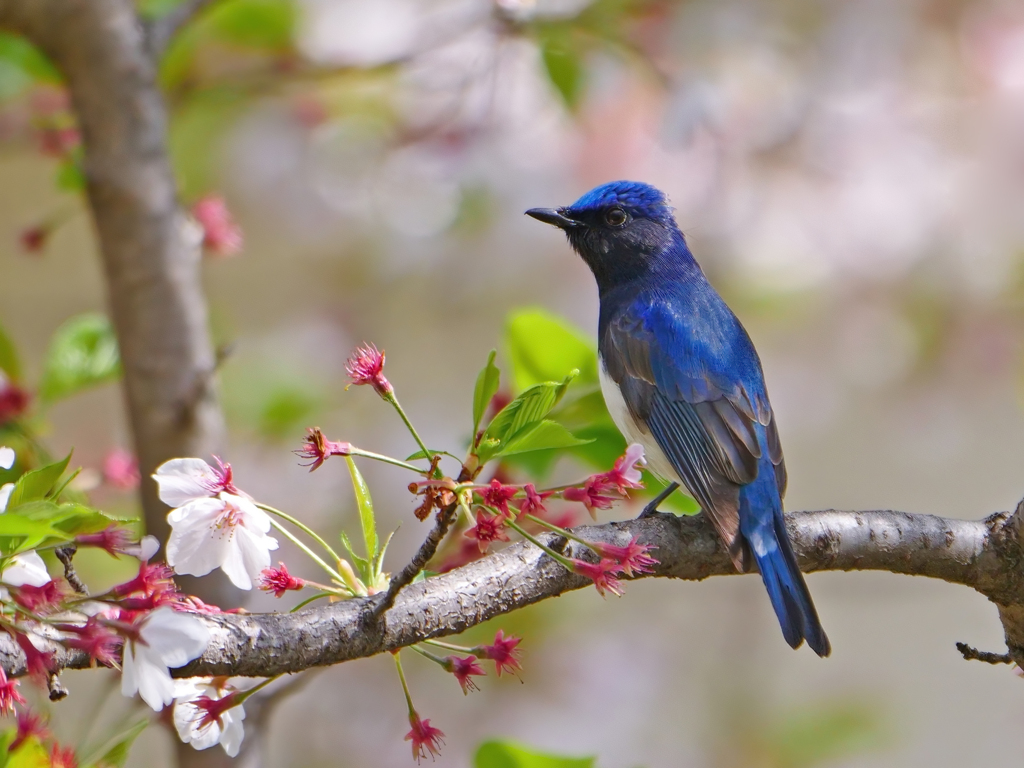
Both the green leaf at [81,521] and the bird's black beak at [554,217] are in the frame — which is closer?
the green leaf at [81,521]

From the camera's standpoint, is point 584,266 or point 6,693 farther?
point 584,266

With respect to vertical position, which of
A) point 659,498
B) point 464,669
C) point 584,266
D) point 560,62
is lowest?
point 584,266

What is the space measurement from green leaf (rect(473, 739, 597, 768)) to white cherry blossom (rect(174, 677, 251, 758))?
32cm

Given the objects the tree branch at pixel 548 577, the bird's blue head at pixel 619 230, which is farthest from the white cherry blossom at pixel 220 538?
the bird's blue head at pixel 619 230

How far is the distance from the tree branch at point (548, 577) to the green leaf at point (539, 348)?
32 centimetres

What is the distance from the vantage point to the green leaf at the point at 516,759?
1.28m

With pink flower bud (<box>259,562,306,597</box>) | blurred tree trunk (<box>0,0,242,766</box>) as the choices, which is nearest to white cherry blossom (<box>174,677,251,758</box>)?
pink flower bud (<box>259,562,306,597</box>)

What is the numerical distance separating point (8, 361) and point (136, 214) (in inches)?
13.1

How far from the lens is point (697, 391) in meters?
2.04

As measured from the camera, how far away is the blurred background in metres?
3.10

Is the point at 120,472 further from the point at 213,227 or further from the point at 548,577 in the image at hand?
the point at 548,577

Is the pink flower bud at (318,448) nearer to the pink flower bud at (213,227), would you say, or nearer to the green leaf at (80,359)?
the green leaf at (80,359)

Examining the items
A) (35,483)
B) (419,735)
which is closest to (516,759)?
(419,735)

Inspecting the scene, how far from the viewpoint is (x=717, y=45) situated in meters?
3.42
